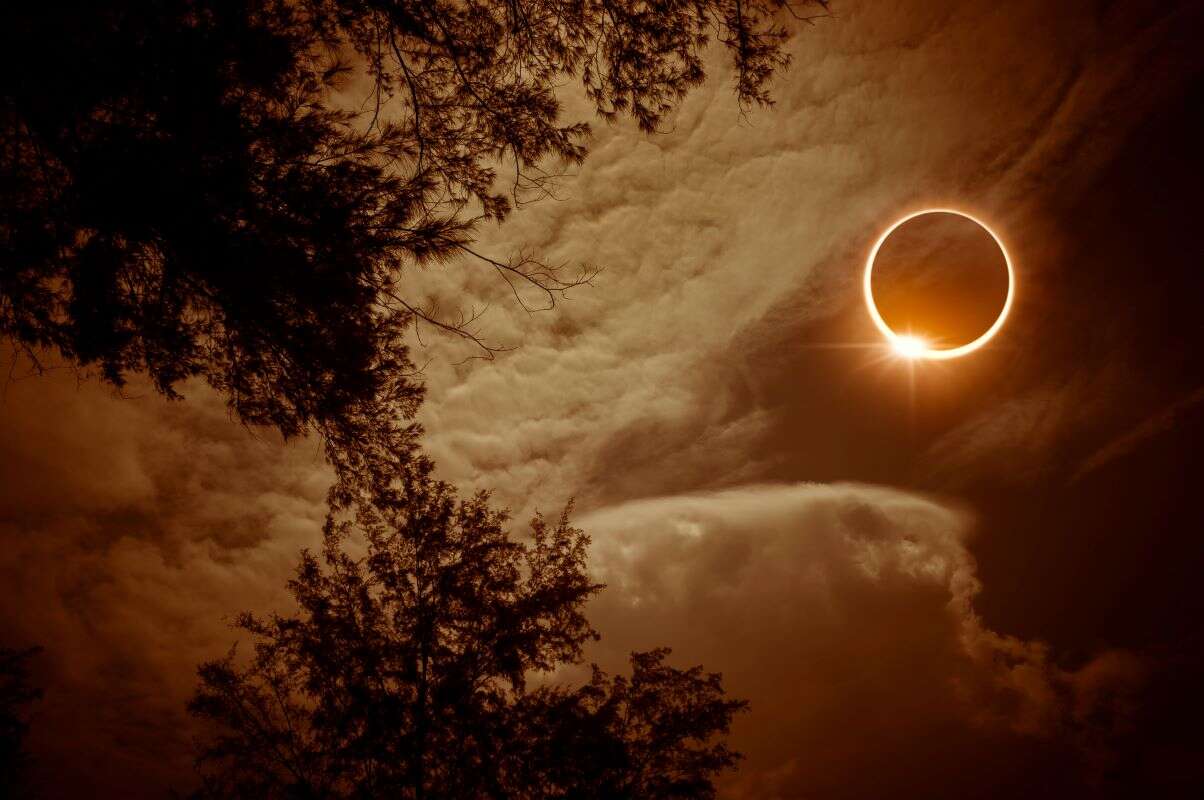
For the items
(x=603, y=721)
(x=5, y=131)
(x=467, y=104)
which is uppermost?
(x=467, y=104)

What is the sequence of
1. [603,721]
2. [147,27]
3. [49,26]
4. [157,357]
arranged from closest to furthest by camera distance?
[49,26] < [147,27] < [157,357] < [603,721]

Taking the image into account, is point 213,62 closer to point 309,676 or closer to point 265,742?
point 309,676

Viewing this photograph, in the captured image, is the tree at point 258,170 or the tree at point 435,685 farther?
the tree at point 435,685

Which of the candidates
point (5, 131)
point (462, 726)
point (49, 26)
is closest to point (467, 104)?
point (49, 26)

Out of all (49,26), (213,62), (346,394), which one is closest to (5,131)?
(49,26)

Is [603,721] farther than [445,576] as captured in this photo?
Yes

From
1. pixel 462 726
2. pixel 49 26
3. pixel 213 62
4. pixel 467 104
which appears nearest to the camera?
pixel 49 26

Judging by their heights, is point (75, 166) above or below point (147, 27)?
below

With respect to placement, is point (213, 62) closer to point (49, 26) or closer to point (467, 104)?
point (49, 26)

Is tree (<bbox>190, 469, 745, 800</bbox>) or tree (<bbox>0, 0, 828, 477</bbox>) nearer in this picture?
tree (<bbox>0, 0, 828, 477</bbox>)
